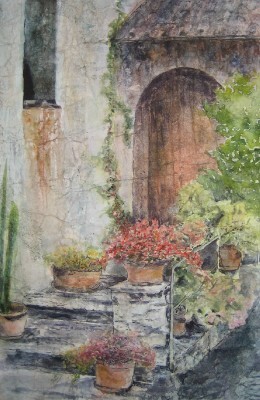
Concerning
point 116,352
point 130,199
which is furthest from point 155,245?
point 116,352

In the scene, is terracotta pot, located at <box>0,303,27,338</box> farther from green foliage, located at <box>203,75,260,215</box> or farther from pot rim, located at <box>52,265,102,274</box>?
green foliage, located at <box>203,75,260,215</box>

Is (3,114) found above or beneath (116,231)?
above

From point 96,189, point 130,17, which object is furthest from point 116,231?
point 130,17

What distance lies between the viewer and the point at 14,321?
3549mm

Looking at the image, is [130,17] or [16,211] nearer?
[130,17]

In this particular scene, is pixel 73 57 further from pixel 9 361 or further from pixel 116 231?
pixel 9 361

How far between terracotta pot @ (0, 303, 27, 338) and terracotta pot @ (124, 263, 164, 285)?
0.69 meters

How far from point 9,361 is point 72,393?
1.41 ft

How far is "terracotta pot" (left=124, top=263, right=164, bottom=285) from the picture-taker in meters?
3.38

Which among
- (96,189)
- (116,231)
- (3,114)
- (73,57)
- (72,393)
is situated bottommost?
(72,393)

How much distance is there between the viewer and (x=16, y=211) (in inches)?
140

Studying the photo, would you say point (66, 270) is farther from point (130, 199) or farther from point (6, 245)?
point (130, 199)

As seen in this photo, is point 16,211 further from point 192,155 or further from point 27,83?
point 192,155

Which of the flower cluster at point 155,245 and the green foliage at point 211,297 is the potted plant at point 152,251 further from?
the green foliage at point 211,297
